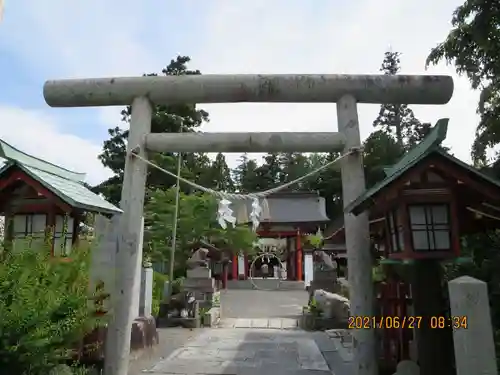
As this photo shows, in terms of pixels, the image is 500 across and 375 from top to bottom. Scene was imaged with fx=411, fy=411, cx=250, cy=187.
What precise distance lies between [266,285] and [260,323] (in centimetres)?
1228

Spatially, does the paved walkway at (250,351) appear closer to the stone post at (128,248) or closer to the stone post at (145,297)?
the stone post at (145,297)

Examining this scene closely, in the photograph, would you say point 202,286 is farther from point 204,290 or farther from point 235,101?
point 235,101

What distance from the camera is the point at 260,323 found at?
42.3 feet

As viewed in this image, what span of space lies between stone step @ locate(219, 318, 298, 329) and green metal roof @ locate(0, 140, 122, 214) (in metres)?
8.36

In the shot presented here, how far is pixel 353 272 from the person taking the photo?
16.2 ft

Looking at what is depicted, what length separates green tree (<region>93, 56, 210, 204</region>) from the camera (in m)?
23.3

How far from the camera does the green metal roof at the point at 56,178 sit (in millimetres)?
4355

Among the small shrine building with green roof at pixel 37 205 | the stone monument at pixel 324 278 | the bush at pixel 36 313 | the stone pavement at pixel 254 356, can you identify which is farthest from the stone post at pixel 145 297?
the stone monument at pixel 324 278

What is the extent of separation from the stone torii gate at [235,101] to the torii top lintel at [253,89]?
0.01m

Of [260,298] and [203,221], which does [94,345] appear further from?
[260,298]

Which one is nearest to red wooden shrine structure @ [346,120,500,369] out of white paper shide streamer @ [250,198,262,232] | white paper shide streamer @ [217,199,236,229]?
white paper shide streamer @ [250,198,262,232]

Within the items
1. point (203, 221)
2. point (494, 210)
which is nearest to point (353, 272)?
point (494, 210)

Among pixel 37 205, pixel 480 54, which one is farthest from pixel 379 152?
pixel 37 205

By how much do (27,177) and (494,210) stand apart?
4832 mm
